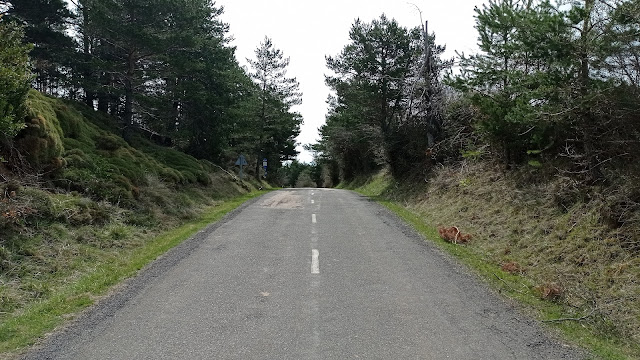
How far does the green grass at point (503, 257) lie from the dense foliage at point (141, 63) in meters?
13.3

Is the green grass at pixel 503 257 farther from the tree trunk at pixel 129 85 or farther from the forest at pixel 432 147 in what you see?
the tree trunk at pixel 129 85

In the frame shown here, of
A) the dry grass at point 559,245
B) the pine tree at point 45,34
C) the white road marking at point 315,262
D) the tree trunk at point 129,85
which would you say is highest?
the pine tree at point 45,34

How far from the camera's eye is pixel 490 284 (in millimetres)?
7641

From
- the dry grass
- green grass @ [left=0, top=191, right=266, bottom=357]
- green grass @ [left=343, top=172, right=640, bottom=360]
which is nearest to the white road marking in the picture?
green grass @ [left=343, top=172, right=640, bottom=360]

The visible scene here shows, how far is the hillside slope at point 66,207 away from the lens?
7.55 metres

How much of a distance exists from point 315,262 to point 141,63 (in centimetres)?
1872

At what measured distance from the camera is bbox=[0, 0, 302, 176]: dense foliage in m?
20.2

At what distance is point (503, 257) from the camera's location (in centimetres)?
936

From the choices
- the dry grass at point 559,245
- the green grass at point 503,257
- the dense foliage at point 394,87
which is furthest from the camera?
the dense foliage at point 394,87

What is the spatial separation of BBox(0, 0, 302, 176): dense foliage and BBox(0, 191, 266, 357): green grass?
1117cm

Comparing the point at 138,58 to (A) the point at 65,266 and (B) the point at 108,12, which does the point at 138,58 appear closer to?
(B) the point at 108,12

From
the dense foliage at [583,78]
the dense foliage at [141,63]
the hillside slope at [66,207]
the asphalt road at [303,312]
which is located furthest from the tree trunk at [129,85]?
the dense foliage at [583,78]

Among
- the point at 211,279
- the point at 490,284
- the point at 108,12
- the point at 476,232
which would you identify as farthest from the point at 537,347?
the point at 108,12

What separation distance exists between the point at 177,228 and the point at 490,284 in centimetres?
982
